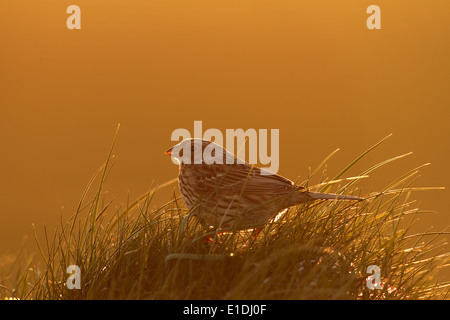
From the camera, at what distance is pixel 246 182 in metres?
5.19

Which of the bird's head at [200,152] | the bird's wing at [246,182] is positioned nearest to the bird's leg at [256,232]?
the bird's wing at [246,182]

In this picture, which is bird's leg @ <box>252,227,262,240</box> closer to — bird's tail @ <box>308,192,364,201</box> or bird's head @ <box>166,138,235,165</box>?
bird's tail @ <box>308,192,364,201</box>

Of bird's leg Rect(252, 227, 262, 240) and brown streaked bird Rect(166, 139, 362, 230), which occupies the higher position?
brown streaked bird Rect(166, 139, 362, 230)

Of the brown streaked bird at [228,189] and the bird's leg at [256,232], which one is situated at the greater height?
the brown streaked bird at [228,189]

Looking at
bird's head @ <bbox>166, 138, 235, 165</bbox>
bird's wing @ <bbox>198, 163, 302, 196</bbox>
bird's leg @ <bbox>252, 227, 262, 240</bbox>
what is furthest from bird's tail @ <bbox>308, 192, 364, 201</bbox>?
bird's head @ <bbox>166, 138, 235, 165</bbox>

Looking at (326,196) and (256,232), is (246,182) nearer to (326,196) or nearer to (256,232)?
(256,232)

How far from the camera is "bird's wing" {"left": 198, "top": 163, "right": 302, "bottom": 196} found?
17.4ft

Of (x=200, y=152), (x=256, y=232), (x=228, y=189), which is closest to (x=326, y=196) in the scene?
Result: (x=256, y=232)

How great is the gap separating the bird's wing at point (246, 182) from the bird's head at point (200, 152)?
146 millimetres

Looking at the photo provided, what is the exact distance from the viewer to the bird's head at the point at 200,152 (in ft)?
19.0

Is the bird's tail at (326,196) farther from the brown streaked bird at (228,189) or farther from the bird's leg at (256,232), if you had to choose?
the bird's leg at (256,232)

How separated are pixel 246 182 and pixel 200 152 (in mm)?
875

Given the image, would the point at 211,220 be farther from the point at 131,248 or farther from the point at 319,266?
the point at 319,266
